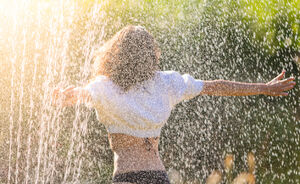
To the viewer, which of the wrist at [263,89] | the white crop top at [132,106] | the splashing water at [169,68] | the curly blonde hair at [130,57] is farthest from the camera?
the splashing water at [169,68]

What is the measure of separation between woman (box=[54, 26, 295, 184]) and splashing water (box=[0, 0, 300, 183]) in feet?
12.9

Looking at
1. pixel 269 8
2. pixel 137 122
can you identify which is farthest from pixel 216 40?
pixel 137 122

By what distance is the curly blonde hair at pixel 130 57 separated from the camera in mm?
2004

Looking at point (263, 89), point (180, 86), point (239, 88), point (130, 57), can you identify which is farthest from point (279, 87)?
point (130, 57)

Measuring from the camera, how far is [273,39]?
6.56 metres

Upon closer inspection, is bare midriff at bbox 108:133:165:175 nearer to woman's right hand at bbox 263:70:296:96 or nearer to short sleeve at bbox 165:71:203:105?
short sleeve at bbox 165:71:203:105

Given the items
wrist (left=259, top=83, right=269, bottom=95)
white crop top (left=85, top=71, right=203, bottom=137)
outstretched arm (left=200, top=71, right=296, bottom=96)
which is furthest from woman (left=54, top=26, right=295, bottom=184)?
wrist (left=259, top=83, right=269, bottom=95)

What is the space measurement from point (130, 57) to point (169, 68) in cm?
412

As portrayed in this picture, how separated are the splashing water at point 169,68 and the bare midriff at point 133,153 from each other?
4.09 metres

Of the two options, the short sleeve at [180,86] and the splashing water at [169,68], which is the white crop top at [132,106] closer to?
the short sleeve at [180,86]

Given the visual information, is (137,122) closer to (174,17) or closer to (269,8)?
(174,17)

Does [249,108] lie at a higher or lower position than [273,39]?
lower

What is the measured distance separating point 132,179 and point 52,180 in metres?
4.26

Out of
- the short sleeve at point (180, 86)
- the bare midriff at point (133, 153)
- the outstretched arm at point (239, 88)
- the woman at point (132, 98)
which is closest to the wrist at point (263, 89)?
the outstretched arm at point (239, 88)
